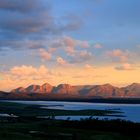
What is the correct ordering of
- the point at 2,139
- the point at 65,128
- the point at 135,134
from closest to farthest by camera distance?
the point at 2,139 → the point at 135,134 → the point at 65,128

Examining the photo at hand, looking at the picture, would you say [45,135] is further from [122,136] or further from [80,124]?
[80,124]

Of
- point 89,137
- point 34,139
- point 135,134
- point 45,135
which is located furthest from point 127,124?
point 34,139

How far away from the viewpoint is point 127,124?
6325 cm

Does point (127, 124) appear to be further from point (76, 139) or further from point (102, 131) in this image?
point (76, 139)

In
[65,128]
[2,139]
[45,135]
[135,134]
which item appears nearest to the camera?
[2,139]

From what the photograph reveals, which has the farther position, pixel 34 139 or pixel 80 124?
pixel 80 124

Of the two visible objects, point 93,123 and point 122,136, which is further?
point 93,123

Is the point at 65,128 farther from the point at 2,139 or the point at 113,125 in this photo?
the point at 2,139

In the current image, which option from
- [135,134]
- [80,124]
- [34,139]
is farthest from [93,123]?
[34,139]

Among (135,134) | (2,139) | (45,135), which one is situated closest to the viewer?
(2,139)

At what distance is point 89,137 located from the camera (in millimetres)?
51969

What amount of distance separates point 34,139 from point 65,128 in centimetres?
1455

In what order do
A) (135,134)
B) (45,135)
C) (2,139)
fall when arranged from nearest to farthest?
(2,139) → (45,135) → (135,134)

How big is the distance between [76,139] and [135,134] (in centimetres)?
1185
